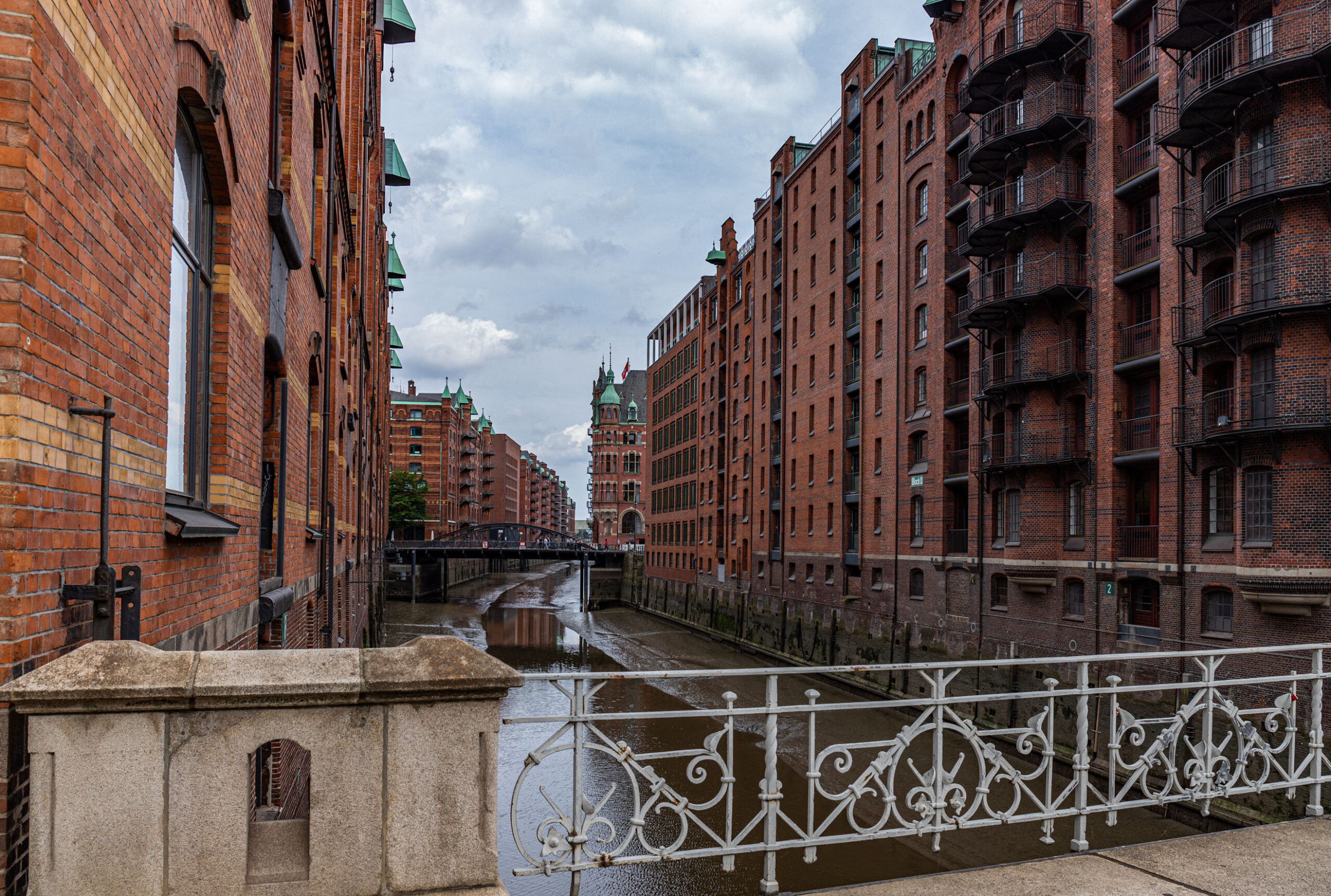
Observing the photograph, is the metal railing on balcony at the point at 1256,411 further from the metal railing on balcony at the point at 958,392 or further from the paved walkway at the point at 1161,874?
the paved walkway at the point at 1161,874

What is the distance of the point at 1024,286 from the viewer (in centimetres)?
2664

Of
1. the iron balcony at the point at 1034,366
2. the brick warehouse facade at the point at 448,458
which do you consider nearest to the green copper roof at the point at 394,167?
the iron balcony at the point at 1034,366

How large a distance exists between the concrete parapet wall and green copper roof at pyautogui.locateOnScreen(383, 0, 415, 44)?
37122 millimetres

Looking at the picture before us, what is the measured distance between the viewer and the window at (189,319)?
5.21 m

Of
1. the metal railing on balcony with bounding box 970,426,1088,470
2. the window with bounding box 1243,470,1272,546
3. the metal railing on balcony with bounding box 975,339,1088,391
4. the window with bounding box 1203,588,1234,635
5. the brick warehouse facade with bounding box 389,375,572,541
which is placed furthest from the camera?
the brick warehouse facade with bounding box 389,375,572,541

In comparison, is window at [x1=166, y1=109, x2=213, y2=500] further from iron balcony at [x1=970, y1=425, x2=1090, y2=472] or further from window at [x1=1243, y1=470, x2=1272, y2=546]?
iron balcony at [x1=970, y1=425, x2=1090, y2=472]

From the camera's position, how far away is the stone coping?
2.94 m

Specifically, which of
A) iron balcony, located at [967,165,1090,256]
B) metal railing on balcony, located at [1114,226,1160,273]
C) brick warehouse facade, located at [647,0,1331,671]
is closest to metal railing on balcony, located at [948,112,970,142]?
brick warehouse facade, located at [647,0,1331,671]

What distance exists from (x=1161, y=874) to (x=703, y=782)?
44.4 feet

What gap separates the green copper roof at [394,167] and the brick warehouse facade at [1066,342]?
18842 mm

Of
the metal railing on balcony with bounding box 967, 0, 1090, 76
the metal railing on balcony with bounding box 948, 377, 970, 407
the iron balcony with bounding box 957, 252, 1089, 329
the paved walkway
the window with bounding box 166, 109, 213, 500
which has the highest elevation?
the metal railing on balcony with bounding box 967, 0, 1090, 76

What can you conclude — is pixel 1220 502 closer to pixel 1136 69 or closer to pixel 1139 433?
pixel 1139 433

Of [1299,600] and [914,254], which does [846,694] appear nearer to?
[1299,600]

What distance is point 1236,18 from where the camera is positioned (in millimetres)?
19641
